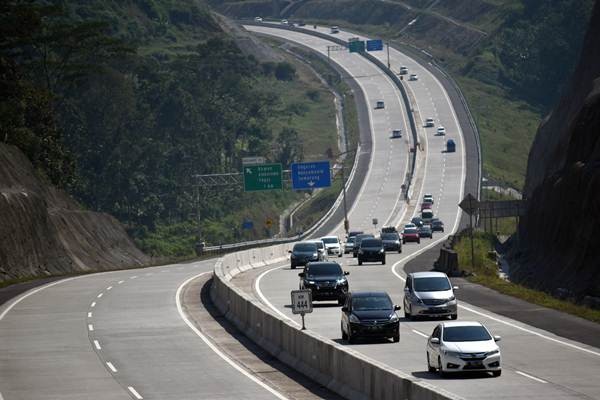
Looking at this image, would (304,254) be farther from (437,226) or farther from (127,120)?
(127,120)

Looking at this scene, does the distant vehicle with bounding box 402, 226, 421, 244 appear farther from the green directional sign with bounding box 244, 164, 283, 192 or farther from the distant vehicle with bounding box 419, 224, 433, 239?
the green directional sign with bounding box 244, 164, 283, 192

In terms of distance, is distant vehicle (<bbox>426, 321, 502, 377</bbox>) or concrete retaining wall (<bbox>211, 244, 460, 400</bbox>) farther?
distant vehicle (<bbox>426, 321, 502, 377</bbox>)

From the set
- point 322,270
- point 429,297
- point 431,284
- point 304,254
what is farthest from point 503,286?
point 304,254

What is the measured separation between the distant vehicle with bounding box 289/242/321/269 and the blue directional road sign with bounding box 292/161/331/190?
4027cm

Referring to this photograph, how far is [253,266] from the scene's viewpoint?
7612 centimetres

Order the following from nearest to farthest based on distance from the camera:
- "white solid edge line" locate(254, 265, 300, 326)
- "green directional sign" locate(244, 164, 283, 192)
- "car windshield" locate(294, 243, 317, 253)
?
"white solid edge line" locate(254, 265, 300, 326), "car windshield" locate(294, 243, 317, 253), "green directional sign" locate(244, 164, 283, 192)

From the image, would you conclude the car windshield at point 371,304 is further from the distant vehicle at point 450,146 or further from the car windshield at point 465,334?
the distant vehicle at point 450,146

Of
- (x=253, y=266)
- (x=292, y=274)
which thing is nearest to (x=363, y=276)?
(x=292, y=274)

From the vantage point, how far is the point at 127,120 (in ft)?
480

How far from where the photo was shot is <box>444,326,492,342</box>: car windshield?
2938 centimetres

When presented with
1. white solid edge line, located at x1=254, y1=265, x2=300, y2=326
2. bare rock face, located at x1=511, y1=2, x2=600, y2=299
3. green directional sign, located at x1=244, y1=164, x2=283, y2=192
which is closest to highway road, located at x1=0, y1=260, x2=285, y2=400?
white solid edge line, located at x1=254, y1=265, x2=300, y2=326

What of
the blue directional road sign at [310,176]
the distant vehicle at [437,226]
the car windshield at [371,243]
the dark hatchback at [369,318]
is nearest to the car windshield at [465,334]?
the dark hatchback at [369,318]

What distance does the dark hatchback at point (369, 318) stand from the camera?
36.1 meters

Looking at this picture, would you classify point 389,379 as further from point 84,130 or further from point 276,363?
point 84,130
